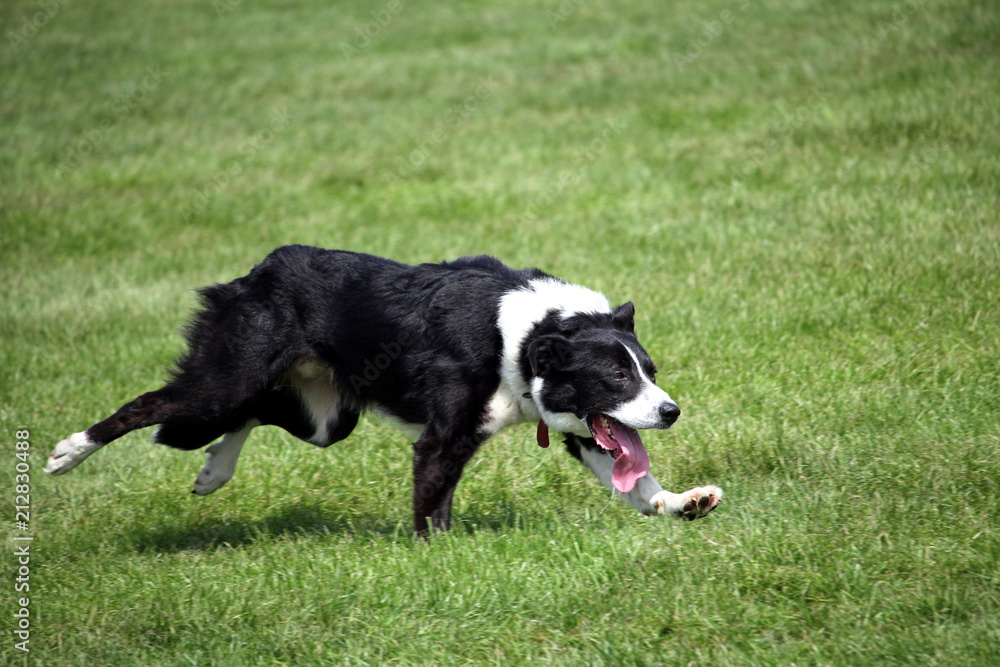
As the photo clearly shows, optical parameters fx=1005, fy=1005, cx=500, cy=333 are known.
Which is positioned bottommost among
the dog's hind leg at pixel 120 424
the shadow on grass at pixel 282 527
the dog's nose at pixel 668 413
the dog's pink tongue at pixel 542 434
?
the shadow on grass at pixel 282 527

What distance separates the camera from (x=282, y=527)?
5.16 metres

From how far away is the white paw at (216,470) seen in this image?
528cm

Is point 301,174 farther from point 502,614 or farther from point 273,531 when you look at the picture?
point 502,614

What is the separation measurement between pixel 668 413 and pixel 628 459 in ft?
1.17

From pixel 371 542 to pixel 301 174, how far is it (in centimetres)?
823

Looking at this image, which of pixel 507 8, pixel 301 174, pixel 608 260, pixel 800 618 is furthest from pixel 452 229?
pixel 507 8

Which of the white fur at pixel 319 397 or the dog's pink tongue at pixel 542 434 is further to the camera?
the white fur at pixel 319 397

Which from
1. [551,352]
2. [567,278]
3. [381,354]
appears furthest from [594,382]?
[567,278]

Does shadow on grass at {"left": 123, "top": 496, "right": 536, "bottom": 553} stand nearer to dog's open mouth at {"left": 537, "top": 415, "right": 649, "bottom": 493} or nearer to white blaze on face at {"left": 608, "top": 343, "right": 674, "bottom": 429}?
dog's open mouth at {"left": 537, "top": 415, "right": 649, "bottom": 493}

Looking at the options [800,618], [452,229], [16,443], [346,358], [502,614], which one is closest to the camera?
[800,618]

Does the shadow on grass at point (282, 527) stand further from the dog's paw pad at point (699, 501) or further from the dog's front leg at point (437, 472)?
the dog's paw pad at point (699, 501)

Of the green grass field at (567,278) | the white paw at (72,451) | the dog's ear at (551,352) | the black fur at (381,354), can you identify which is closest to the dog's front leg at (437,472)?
the black fur at (381,354)

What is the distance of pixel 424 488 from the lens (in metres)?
4.43

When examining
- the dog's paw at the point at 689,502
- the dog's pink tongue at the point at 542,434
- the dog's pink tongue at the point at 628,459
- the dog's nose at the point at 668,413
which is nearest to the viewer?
the dog's nose at the point at 668,413
